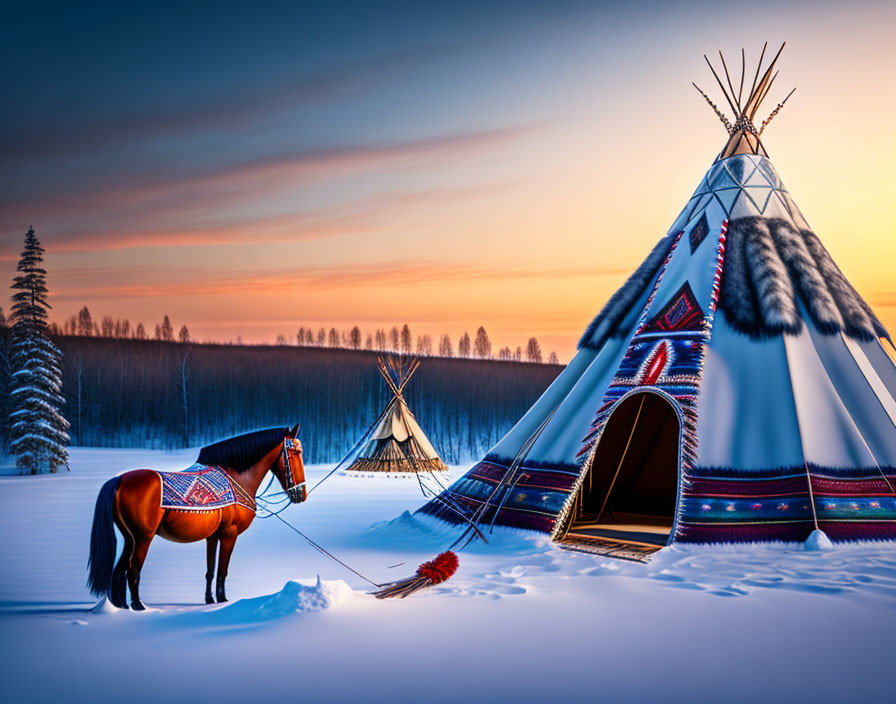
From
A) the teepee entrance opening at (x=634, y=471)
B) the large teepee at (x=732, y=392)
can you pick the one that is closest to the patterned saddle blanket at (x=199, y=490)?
the large teepee at (x=732, y=392)

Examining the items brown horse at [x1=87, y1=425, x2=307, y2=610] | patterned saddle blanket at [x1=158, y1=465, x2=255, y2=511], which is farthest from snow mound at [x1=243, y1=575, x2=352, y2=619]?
patterned saddle blanket at [x1=158, y1=465, x2=255, y2=511]

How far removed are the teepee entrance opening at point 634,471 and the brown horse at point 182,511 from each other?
4131 mm

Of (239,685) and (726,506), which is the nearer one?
(239,685)

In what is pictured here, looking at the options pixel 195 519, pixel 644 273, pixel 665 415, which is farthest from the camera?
pixel 665 415

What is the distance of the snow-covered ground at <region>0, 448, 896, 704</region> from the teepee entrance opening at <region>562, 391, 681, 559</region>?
2326mm

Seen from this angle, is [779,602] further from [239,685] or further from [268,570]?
[268,570]

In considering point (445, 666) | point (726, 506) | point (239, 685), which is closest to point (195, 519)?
point (239, 685)

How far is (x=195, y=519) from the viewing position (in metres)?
5.00

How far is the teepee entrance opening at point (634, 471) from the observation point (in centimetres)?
901

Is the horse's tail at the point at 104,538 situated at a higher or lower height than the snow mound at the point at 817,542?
higher

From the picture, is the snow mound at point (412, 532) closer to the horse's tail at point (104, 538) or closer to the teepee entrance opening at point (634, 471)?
the teepee entrance opening at point (634, 471)

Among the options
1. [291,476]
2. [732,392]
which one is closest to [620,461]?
[732,392]

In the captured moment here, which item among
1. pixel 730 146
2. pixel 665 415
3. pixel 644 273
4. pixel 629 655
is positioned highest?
pixel 730 146

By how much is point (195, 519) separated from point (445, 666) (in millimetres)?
2082
